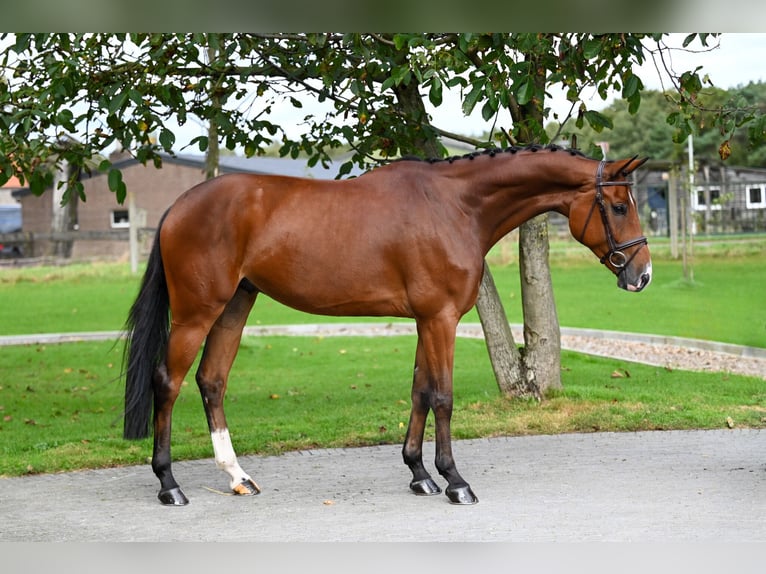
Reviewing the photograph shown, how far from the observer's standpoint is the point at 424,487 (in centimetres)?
620

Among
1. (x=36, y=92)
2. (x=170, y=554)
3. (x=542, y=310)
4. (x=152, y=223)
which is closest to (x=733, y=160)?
(x=152, y=223)

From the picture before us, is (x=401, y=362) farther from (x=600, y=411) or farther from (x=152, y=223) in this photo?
(x=152, y=223)

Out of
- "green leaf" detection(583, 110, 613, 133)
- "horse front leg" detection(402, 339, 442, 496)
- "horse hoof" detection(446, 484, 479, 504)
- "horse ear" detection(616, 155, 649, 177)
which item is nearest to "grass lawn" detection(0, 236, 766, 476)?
"horse front leg" detection(402, 339, 442, 496)

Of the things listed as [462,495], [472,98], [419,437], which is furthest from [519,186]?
[462,495]

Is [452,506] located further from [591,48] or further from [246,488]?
[591,48]

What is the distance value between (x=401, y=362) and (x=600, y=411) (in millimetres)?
5406

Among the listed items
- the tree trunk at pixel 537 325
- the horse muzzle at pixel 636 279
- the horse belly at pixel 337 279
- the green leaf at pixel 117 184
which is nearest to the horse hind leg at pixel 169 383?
the horse belly at pixel 337 279

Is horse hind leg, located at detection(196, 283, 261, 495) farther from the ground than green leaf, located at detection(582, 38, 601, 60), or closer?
closer

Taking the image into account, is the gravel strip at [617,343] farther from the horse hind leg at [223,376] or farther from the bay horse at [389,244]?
the horse hind leg at [223,376]

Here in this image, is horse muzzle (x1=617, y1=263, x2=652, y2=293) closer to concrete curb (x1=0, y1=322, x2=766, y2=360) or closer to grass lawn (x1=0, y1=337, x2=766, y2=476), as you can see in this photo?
grass lawn (x1=0, y1=337, x2=766, y2=476)

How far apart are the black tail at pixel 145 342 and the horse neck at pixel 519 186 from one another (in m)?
2.04

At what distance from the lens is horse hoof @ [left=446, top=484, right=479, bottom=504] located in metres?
5.92

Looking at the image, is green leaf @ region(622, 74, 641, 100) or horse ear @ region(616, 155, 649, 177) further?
green leaf @ region(622, 74, 641, 100)

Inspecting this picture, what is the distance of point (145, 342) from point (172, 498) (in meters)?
1.01
